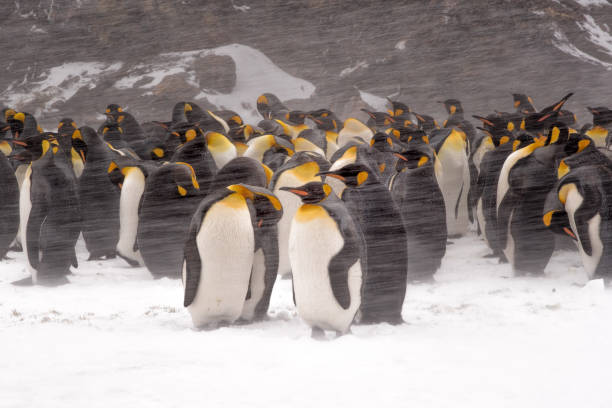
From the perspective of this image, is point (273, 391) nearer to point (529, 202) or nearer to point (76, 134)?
point (529, 202)

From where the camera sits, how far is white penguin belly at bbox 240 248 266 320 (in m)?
2.90

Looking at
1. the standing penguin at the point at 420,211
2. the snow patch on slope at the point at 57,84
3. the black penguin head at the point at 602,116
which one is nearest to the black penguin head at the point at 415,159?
the standing penguin at the point at 420,211

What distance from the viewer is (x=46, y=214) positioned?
379cm

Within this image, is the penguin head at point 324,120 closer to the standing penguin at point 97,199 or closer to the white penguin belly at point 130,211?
the standing penguin at point 97,199

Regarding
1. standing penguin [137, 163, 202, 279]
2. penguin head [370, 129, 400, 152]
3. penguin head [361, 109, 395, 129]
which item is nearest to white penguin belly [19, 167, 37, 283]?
standing penguin [137, 163, 202, 279]

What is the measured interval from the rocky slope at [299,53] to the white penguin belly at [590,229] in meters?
7.37

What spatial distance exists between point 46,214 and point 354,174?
6.84 feet

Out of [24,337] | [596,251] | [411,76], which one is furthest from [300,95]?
[24,337]

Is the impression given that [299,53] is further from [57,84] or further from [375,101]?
[57,84]

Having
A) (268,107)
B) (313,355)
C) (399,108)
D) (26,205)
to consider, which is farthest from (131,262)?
(268,107)

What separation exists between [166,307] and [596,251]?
7.37 feet

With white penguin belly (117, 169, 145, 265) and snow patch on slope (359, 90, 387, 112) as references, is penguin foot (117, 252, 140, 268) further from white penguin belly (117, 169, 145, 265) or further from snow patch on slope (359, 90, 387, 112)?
snow patch on slope (359, 90, 387, 112)

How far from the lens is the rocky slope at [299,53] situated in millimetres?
11195

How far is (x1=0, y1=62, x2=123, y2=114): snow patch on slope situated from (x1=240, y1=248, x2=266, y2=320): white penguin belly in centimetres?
1050
